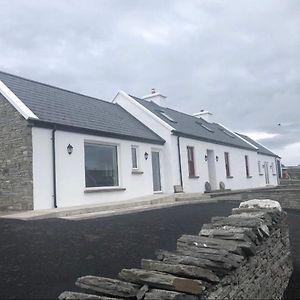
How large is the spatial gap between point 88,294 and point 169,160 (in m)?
16.4

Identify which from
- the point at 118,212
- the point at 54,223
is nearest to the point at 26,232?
the point at 54,223

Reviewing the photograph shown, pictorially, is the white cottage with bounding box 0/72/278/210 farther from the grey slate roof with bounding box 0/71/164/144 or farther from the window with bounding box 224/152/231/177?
the window with bounding box 224/152/231/177

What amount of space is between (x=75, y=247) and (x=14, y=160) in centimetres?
696

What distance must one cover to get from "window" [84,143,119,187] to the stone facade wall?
9.18 ft

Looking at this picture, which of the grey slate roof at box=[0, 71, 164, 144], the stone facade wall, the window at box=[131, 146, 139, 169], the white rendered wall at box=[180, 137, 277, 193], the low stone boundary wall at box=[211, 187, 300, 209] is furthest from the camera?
the white rendered wall at box=[180, 137, 277, 193]

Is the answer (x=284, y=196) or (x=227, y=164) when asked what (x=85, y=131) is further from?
(x=227, y=164)

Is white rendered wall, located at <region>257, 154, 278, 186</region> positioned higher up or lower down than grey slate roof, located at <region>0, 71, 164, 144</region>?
lower down

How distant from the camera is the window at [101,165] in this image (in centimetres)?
1506

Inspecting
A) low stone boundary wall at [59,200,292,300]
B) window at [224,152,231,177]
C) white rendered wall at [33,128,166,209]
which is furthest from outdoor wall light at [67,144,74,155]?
window at [224,152,231,177]

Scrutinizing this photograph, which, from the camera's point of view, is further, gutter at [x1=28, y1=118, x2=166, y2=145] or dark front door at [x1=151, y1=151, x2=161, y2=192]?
dark front door at [x1=151, y1=151, x2=161, y2=192]

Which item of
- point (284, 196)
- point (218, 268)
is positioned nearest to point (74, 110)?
point (284, 196)

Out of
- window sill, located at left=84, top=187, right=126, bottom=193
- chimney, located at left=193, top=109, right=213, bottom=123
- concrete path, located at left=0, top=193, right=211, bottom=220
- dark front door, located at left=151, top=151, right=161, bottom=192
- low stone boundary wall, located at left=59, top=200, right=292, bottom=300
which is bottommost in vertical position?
low stone boundary wall, located at left=59, top=200, right=292, bottom=300

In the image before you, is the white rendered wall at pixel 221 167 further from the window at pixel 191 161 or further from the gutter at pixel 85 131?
the gutter at pixel 85 131

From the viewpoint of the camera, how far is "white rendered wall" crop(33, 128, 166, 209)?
12711 millimetres
